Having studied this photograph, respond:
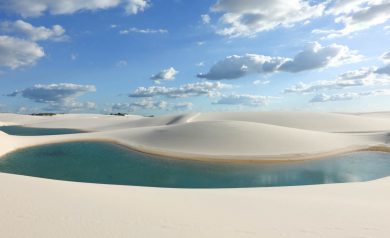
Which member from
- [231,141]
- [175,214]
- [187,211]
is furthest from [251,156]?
[175,214]

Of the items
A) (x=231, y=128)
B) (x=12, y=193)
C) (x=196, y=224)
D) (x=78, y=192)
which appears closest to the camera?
(x=196, y=224)

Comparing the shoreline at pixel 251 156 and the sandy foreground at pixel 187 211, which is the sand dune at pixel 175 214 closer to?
the sandy foreground at pixel 187 211

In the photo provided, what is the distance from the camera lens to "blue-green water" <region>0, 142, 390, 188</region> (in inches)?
880

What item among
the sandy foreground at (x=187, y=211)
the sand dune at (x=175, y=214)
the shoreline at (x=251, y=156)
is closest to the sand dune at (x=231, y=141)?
the shoreline at (x=251, y=156)

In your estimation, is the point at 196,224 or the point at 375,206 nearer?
the point at 196,224

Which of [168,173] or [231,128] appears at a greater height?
[231,128]

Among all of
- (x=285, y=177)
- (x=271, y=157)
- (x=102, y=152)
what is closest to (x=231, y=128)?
(x=271, y=157)

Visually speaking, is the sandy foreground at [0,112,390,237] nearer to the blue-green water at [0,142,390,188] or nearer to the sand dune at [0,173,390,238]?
the sand dune at [0,173,390,238]

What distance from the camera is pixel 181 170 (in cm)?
2669

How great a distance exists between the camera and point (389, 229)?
8.97 m

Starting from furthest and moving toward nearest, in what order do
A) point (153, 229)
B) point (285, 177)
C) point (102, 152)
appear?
point (102, 152) < point (285, 177) < point (153, 229)

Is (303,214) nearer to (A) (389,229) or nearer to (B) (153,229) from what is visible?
(A) (389,229)

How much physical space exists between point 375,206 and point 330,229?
4.25 meters

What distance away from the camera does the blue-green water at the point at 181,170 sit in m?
22.3
